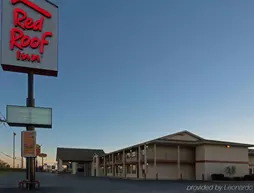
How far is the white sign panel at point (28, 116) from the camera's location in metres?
21.9

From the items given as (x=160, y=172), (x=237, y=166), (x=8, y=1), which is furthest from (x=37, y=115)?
(x=237, y=166)

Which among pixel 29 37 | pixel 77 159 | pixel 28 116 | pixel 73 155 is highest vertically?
pixel 29 37

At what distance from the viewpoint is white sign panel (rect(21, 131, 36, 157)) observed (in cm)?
2208

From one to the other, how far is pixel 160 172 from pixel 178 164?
107 inches

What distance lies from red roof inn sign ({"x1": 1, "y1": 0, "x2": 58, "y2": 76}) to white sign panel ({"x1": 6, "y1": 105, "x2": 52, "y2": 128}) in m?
2.79

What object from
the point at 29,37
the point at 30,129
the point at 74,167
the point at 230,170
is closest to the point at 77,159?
the point at 74,167

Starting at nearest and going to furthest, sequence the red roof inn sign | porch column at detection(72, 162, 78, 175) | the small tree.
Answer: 1. the red roof inn sign
2. the small tree
3. porch column at detection(72, 162, 78, 175)

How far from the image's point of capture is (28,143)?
72.7 feet

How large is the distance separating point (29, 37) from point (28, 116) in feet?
18.2

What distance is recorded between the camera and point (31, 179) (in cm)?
2169

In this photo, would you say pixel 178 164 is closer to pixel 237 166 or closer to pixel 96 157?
pixel 237 166

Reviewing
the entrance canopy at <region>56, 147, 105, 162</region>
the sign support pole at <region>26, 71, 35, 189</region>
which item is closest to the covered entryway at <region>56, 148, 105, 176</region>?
the entrance canopy at <region>56, 147, 105, 162</region>

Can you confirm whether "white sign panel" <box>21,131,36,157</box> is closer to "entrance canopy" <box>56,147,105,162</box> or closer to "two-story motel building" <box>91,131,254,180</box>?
"two-story motel building" <box>91,131,254,180</box>

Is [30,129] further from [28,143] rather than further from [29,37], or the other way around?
[29,37]
